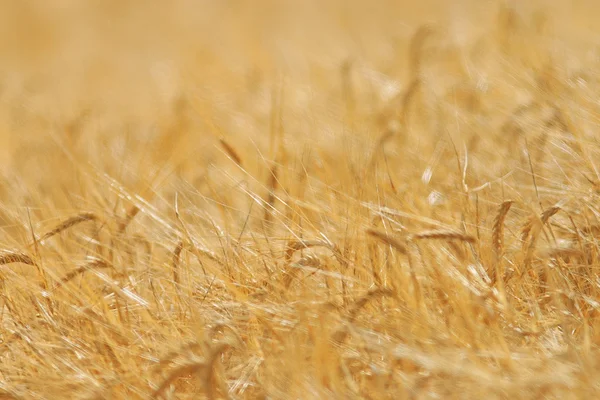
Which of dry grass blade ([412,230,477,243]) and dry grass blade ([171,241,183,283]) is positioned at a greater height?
dry grass blade ([412,230,477,243])

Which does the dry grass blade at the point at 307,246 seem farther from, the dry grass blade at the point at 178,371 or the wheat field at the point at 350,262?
the dry grass blade at the point at 178,371

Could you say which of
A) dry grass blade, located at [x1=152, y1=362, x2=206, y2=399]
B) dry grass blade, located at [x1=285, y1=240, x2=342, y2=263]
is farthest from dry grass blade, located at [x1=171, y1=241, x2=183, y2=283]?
dry grass blade, located at [x1=152, y1=362, x2=206, y2=399]

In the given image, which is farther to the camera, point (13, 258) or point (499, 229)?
point (13, 258)

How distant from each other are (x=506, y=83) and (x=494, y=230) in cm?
98

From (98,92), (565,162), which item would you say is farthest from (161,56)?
(565,162)

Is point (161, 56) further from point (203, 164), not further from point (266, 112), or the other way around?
point (203, 164)

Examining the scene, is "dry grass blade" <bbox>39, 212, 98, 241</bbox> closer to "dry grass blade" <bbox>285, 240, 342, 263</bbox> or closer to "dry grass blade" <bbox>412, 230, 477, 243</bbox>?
"dry grass blade" <bbox>285, 240, 342, 263</bbox>

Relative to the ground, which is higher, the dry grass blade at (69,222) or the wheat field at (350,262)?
the dry grass blade at (69,222)

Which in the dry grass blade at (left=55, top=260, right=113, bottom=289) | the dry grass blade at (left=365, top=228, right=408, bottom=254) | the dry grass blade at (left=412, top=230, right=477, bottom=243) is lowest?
the dry grass blade at (left=55, top=260, right=113, bottom=289)

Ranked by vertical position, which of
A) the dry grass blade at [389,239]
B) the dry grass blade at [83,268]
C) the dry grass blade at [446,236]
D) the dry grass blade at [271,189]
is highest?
the dry grass blade at [389,239]

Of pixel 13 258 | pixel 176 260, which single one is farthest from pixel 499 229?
pixel 13 258

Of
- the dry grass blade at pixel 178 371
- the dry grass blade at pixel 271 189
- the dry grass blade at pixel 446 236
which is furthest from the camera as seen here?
the dry grass blade at pixel 271 189

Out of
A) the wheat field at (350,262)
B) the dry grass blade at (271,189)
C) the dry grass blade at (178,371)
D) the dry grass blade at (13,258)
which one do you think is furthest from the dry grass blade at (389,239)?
the dry grass blade at (13,258)

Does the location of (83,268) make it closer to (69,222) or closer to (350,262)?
(69,222)
